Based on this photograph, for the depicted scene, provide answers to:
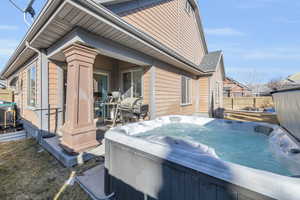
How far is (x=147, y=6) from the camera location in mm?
4934

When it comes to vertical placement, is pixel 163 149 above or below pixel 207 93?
below

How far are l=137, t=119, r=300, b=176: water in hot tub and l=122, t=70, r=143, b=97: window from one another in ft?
6.47

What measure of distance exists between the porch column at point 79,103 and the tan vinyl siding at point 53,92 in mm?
1196

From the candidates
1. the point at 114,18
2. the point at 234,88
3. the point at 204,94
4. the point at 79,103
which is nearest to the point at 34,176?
the point at 79,103

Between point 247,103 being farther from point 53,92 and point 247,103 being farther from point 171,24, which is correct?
point 53,92

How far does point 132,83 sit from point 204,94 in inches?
205

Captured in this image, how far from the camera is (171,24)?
6566 mm

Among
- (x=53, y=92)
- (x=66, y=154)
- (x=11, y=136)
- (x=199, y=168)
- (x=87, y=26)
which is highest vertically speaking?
(x=87, y=26)

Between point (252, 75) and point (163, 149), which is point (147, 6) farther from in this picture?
point (252, 75)

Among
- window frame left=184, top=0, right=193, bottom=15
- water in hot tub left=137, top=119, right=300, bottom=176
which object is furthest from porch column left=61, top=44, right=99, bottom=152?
window frame left=184, top=0, right=193, bottom=15

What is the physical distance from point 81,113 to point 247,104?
15.3 m

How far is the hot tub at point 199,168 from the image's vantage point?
1006 millimetres

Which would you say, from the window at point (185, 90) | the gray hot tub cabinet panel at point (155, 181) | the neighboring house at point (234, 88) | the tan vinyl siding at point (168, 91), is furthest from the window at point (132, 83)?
the neighboring house at point (234, 88)

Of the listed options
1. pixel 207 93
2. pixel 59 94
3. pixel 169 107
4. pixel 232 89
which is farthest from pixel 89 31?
pixel 232 89
